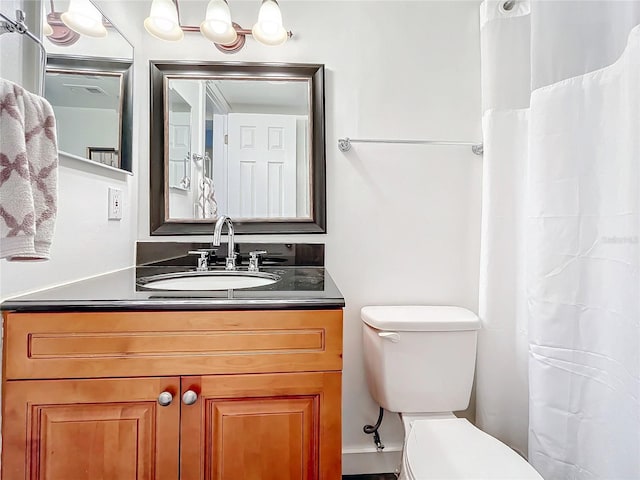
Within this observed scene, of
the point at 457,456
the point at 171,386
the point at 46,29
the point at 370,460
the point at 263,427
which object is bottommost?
the point at 370,460

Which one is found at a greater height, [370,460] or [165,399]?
[165,399]

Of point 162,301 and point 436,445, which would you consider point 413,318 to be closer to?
point 436,445

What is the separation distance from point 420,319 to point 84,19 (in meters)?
1.47

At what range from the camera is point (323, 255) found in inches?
55.7

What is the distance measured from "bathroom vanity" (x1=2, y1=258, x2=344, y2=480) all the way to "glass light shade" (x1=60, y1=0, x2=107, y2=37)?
80cm

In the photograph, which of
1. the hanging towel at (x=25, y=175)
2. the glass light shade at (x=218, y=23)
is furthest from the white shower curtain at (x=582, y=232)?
the hanging towel at (x=25, y=175)

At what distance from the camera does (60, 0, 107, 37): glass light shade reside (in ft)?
3.28

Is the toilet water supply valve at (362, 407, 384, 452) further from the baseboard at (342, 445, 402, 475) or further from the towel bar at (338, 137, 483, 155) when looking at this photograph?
the towel bar at (338, 137, 483, 155)

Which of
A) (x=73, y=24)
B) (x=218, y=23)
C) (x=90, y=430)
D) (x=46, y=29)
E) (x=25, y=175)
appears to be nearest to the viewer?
(x=25, y=175)

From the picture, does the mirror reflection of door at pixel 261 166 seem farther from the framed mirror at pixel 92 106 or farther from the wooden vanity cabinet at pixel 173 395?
the wooden vanity cabinet at pixel 173 395

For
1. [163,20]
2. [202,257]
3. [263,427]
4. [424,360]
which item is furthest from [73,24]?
[424,360]

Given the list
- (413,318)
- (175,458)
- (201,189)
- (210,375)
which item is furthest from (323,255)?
(175,458)

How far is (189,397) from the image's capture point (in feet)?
2.53

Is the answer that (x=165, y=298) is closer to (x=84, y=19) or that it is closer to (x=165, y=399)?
(x=165, y=399)
